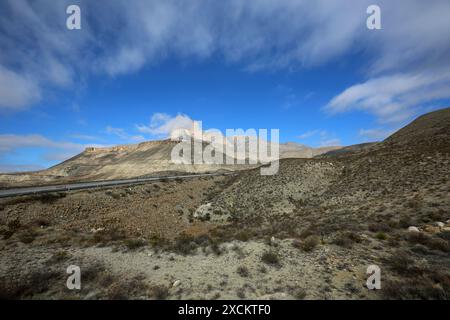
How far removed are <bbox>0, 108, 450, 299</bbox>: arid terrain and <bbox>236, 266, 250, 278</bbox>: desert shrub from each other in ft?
0.15

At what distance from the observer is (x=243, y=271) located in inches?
320

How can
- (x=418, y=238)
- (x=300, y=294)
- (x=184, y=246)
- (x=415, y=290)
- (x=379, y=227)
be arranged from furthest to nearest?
(x=379, y=227)
(x=184, y=246)
(x=418, y=238)
(x=300, y=294)
(x=415, y=290)

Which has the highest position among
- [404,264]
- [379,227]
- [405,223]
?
[405,223]

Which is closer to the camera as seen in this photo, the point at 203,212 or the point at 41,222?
the point at 41,222

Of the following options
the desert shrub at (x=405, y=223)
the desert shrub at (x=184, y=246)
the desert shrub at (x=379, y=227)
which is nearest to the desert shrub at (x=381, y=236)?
the desert shrub at (x=379, y=227)

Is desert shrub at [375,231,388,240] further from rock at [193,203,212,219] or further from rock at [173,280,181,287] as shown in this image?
rock at [193,203,212,219]

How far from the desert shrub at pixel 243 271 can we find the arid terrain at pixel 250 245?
47 millimetres

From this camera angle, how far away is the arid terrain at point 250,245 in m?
7.07

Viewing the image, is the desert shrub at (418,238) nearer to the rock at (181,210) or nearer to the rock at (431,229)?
the rock at (431,229)

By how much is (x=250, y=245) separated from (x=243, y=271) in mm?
2967

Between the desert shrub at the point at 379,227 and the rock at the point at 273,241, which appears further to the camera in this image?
the desert shrub at the point at 379,227

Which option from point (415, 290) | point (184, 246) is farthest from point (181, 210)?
point (415, 290)

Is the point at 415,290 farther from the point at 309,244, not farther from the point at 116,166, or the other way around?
the point at 116,166
